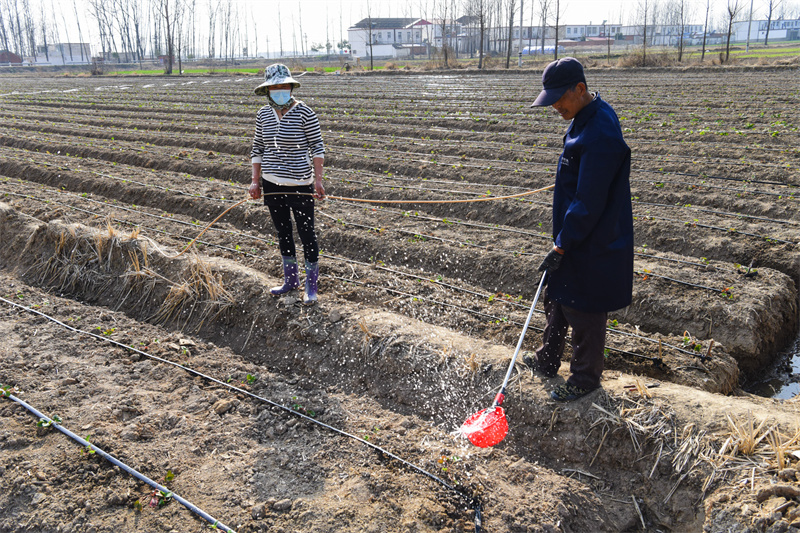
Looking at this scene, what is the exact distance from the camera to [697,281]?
5.19 metres

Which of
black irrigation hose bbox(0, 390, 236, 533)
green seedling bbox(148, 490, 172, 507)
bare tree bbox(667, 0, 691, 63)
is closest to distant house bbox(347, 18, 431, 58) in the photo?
bare tree bbox(667, 0, 691, 63)

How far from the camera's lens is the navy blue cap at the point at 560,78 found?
2967 mm

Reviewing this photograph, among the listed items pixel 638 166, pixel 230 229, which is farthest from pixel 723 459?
pixel 638 166

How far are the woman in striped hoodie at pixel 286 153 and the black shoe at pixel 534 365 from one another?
1.89 metres

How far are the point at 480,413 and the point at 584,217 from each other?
1.34 m

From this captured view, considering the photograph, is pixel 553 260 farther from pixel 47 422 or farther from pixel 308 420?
pixel 47 422

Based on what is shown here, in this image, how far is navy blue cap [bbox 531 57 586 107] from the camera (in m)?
2.97

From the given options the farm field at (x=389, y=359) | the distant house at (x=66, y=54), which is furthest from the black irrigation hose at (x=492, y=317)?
the distant house at (x=66, y=54)

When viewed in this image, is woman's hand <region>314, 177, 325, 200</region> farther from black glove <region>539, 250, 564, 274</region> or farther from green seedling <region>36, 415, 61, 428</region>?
green seedling <region>36, 415, 61, 428</region>

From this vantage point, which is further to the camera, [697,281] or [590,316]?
[697,281]

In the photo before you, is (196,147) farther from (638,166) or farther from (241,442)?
(241,442)

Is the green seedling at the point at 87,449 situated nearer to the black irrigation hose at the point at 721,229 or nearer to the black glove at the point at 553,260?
the black glove at the point at 553,260

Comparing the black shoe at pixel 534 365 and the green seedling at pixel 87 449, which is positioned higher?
the black shoe at pixel 534 365

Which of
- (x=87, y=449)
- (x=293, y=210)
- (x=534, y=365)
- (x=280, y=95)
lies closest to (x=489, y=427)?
(x=534, y=365)
